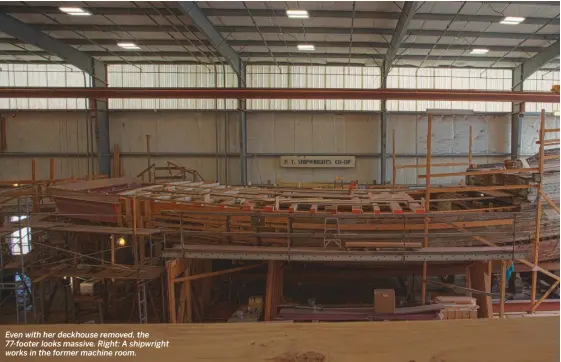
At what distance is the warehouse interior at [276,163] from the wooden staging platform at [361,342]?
17.4 ft

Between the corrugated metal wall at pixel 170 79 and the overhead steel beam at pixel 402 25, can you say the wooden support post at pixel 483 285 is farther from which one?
the corrugated metal wall at pixel 170 79

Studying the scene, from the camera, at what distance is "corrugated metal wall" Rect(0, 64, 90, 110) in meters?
19.0

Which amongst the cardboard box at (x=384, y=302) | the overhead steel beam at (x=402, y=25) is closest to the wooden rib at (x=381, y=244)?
the cardboard box at (x=384, y=302)

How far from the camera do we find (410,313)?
7207 millimetres

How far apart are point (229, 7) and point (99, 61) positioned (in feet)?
31.2

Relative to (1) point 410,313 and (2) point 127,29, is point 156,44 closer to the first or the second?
(2) point 127,29

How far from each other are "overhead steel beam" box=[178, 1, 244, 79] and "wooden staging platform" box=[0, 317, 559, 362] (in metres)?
13.3

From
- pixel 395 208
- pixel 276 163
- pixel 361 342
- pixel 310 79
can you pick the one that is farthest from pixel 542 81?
pixel 361 342

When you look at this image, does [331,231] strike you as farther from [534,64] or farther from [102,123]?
[534,64]

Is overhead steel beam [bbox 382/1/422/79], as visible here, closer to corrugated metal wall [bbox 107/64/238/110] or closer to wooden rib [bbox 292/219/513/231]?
corrugated metal wall [bbox 107/64/238/110]

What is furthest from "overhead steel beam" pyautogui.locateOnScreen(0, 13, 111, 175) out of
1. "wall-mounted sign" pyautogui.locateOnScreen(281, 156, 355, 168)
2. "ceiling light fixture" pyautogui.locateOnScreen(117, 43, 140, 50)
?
"wall-mounted sign" pyautogui.locateOnScreen(281, 156, 355, 168)

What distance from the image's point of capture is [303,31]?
1543cm

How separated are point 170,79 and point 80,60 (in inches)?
176

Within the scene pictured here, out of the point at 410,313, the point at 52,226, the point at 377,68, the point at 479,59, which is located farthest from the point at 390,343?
the point at 479,59
